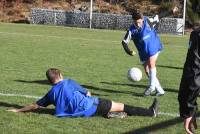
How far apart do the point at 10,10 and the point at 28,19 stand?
409 centimetres

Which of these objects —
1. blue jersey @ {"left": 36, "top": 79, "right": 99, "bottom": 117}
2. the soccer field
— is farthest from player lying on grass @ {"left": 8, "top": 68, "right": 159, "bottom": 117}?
the soccer field

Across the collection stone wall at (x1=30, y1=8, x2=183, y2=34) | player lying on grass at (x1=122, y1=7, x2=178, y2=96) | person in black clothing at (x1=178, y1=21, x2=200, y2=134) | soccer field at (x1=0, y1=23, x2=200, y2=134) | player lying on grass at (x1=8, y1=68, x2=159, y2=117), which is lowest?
stone wall at (x1=30, y1=8, x2=183, y2=34)

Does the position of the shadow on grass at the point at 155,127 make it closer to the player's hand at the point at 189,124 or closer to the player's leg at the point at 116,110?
the player's leg at the point at 116,110

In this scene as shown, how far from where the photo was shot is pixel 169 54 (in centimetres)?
2245

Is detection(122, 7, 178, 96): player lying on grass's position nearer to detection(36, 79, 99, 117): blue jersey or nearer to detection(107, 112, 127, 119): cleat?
detection(107, 112, 127, 119): cleat

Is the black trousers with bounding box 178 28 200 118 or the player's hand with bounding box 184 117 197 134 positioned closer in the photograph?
the black trousers with bounding box 178 28 200 118

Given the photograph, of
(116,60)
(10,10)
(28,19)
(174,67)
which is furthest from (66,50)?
(10,10)

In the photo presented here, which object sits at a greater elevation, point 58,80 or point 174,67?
point 58,80

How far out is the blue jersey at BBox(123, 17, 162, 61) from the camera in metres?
11.3

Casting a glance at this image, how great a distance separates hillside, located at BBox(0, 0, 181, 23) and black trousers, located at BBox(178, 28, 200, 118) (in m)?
41.3

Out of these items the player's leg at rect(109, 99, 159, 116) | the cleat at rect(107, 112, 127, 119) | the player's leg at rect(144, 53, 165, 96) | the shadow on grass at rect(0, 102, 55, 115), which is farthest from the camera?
the player's leg at rect(144, 53, 165, 96)

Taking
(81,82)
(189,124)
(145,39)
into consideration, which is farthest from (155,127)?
(81,82)

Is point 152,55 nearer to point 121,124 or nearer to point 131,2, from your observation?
point 121,124

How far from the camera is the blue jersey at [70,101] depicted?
8406 millimetres
